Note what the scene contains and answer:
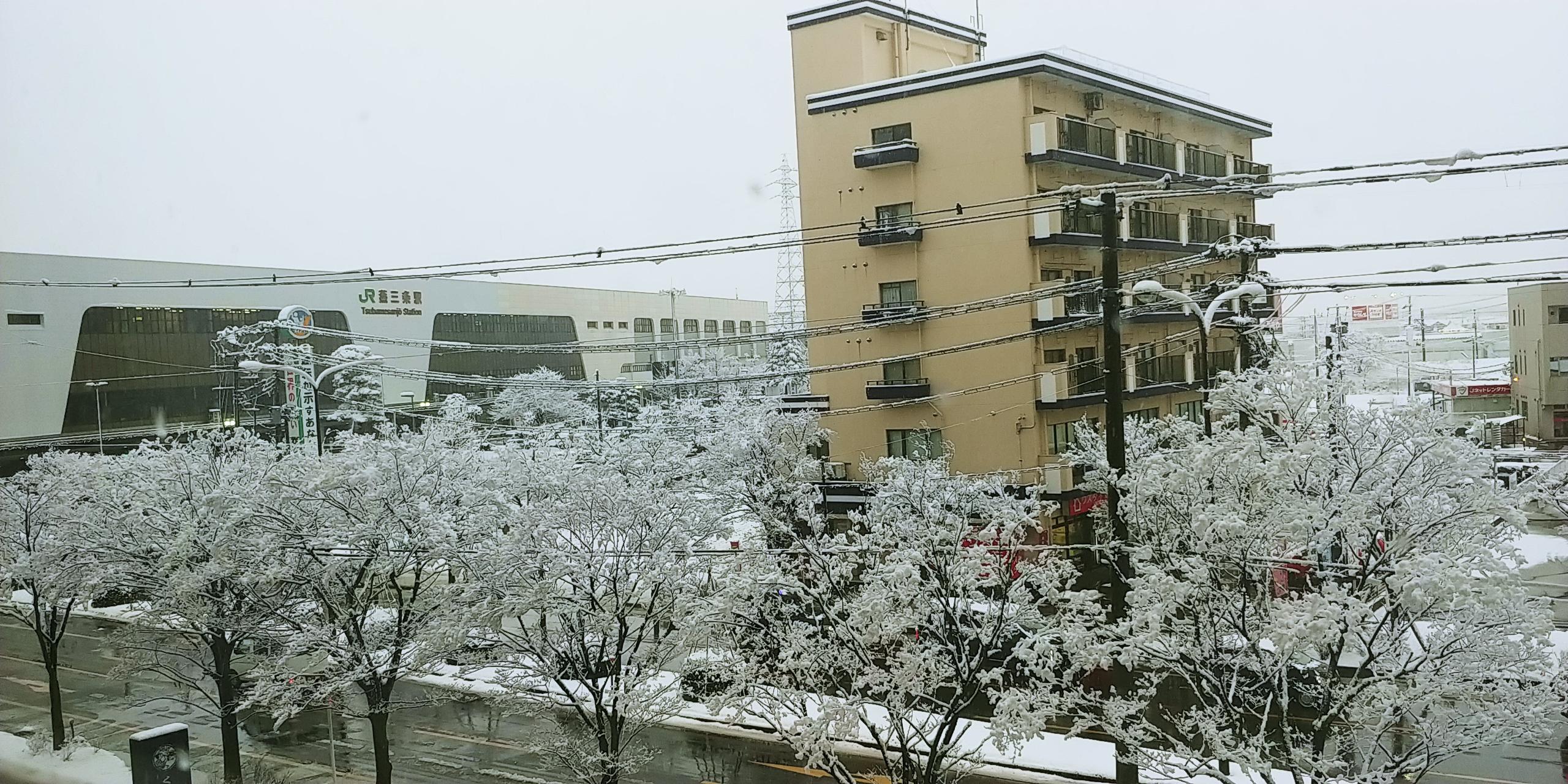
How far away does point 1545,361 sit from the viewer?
19234mm

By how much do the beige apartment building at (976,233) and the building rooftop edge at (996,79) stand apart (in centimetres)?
4

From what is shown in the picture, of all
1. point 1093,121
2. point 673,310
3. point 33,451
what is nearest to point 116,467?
point 33,451

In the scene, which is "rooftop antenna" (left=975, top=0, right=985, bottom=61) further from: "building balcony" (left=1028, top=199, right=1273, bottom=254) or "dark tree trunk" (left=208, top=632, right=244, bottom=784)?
"dark tree trunk" (left=208, top=632, right=244, bottom=784)

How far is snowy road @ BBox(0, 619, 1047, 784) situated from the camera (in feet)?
41.1

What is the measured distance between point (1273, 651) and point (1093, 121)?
15.5 m

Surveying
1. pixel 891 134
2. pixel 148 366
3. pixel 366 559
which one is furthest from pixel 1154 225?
pixel 148 366

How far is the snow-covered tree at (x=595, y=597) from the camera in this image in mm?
10031

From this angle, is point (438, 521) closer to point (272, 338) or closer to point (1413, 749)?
point (1413, 749)

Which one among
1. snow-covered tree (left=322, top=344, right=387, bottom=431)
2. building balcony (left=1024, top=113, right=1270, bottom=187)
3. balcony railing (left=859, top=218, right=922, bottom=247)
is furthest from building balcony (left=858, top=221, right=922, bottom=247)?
snow-covered tree (left=322, top=344, right=387, bottom=431)

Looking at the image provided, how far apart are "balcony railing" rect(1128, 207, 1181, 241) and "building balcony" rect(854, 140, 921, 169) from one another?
4.62 metres

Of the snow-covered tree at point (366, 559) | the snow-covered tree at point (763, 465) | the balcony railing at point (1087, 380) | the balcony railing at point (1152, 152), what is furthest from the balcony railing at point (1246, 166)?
the snow-covered tree at point (366, 559)

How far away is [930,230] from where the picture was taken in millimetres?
20031

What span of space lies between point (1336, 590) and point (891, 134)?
1573 cm

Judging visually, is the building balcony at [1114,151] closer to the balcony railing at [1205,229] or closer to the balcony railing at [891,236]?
the balcony railing at [1205,229]
